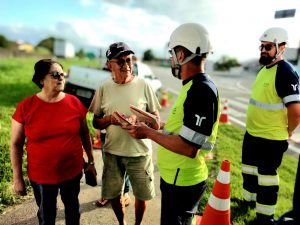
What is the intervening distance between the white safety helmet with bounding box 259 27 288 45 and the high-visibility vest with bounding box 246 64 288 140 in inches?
14.0

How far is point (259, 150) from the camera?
12.1 feet

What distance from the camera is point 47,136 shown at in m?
2.63

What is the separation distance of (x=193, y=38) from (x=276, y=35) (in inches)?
82.7

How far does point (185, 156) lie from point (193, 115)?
1.36 feet

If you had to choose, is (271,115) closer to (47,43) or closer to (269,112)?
(269,112)

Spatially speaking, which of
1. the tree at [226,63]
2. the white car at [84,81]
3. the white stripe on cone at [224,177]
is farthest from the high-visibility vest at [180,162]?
the tree at [226,63]

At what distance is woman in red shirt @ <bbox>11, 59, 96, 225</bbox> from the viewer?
259 centimetres

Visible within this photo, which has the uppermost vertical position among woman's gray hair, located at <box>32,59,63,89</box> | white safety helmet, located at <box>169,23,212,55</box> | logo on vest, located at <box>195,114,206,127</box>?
white safety helmet, located at <box>169,23,212,55</box>

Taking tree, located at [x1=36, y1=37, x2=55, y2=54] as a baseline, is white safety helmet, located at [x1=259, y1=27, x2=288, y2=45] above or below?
below

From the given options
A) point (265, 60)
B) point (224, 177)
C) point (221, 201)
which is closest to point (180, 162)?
point (224, 177)

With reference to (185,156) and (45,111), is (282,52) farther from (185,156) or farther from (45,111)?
(45,111)

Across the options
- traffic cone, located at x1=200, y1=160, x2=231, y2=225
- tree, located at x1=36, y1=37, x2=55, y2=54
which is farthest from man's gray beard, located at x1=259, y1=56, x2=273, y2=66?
tree, located at x1=36, y1=37, x2=55, y2=54

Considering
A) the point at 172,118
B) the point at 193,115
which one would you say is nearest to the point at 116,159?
the point at 172,118

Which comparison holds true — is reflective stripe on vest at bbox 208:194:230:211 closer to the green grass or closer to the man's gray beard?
the green grass
